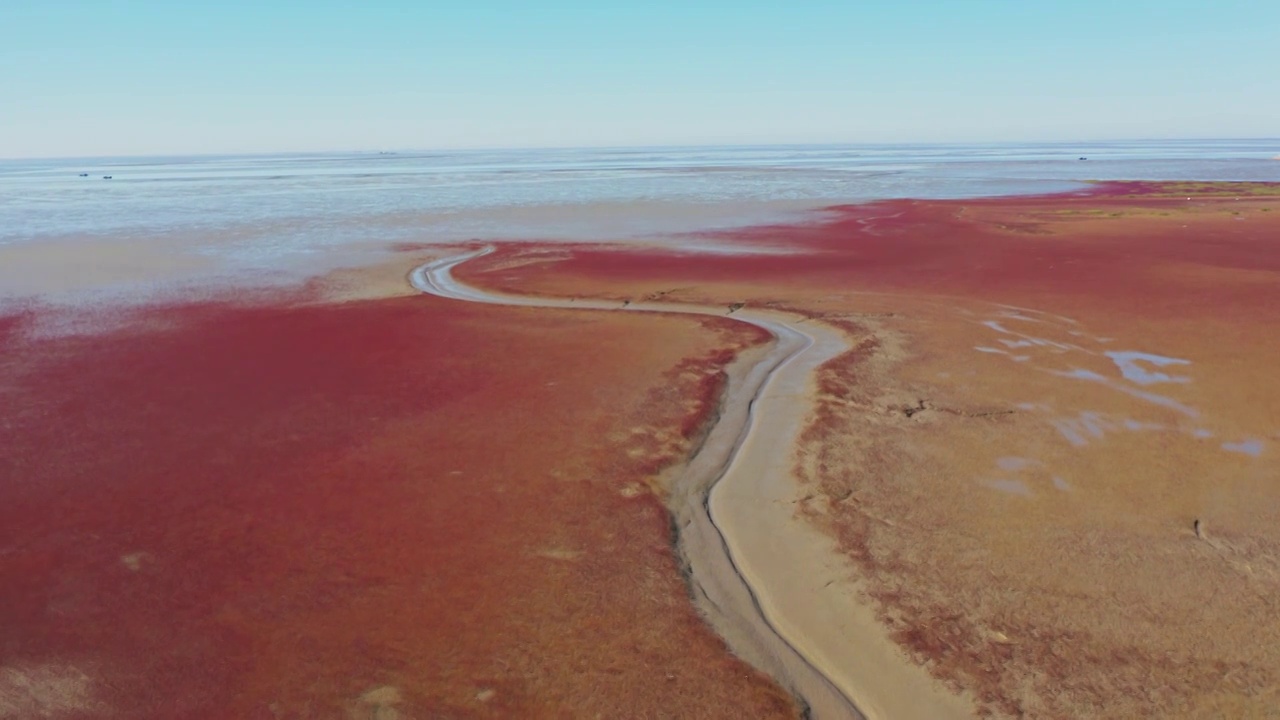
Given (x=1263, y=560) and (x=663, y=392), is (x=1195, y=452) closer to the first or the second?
(x=1263, y=560)

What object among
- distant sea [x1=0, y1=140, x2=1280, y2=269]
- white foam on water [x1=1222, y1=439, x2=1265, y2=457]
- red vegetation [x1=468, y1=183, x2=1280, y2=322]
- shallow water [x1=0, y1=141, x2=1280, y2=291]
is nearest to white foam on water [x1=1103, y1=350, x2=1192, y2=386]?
white foam on water [x1=1222, y1=439, x2=1265, y2=457]

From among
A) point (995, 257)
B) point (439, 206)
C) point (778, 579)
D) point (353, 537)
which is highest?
point (439, 206)

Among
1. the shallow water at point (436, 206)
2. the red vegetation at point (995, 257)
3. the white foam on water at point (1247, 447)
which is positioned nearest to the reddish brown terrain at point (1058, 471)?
the white foam on water at point (1247, 447)

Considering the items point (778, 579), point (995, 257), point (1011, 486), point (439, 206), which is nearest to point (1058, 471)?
point (1011, 486)

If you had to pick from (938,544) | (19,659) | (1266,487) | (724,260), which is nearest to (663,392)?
(938,544)

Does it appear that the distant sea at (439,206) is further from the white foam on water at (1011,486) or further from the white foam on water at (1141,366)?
the white foam on water at (1011,486)

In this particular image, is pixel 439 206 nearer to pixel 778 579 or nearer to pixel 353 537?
pixel 353 537

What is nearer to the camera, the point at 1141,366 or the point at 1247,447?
the point at 1247,447
